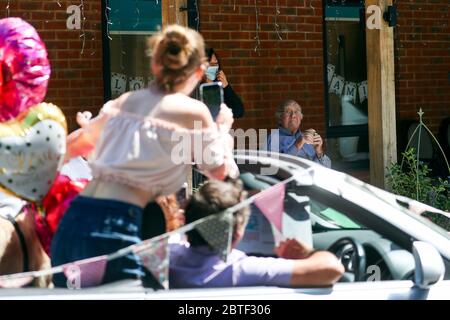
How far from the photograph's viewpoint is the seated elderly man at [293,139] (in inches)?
294

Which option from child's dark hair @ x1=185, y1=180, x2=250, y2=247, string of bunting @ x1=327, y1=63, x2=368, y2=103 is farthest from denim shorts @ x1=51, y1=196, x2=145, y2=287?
string of bunting @ x1=327, y1=63, x2=368, y2=103

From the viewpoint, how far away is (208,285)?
369 cm

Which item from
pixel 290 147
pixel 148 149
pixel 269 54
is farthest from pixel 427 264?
pixel 269 54

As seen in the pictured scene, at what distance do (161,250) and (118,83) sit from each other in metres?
5.31

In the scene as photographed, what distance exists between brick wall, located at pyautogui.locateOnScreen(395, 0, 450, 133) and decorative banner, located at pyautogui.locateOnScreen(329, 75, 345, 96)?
0.60m

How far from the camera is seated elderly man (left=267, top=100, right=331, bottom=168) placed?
24.5 ft

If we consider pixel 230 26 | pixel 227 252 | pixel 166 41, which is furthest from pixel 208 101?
pixel 230 26

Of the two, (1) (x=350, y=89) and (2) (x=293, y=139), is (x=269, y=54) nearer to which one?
(1) (x=350, y=89)

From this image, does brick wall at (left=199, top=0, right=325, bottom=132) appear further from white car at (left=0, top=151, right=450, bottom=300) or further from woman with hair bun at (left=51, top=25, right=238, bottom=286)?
woman with hair bun at (left=51, top=25, right=238, bottom=286)

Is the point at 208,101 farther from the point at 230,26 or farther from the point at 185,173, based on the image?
the point at 230,26

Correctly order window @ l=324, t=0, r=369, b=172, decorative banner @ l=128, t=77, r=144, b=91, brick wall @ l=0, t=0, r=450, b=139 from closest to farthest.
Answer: brick wall @ l=0, t=0, r=450, b=139 < decorative banner @ l=128, t=77, r=144, b=91 < window @ l=324, t=0, r=369, b=172

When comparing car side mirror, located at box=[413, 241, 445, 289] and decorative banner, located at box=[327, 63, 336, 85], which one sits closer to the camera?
car side mirror, located at box=[413, 241, 445, 289]
